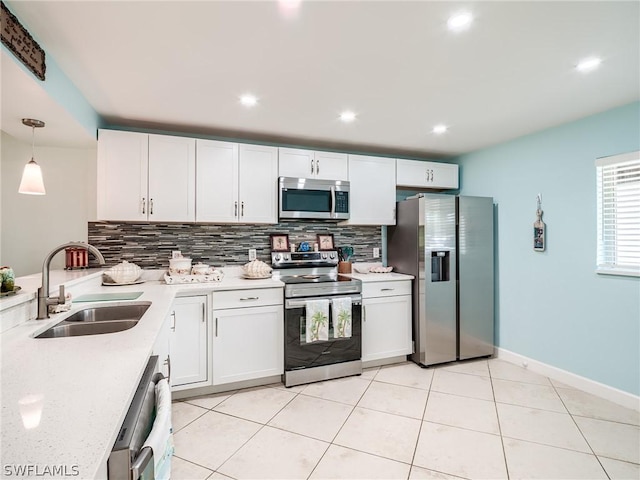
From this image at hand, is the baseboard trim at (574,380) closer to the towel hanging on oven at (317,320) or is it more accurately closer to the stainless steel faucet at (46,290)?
the towel hanging on oven at (317,320)

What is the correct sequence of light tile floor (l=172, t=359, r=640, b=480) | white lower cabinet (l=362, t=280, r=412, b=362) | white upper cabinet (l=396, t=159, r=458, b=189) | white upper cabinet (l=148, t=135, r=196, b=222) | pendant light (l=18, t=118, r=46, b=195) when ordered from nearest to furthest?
1. light tile floor (l=172, t=359, r=640, b=480)
2. pendant light (l=18, t=118, r=46, b=195)
3. white upper cabinet (l=148, t=135, r=196, b=222)
4. white lower cabinet (l=362, t=280, r=412, b=362)
5. white upper cabinet (l=396, t=159, r=458, b=189)

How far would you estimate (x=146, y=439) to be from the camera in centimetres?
86

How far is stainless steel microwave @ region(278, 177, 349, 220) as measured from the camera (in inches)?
121

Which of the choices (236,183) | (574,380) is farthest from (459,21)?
(574,380)

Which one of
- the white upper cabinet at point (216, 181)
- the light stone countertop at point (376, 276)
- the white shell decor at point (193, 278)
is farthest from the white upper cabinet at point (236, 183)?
the light stone countertop at point (376, 276)

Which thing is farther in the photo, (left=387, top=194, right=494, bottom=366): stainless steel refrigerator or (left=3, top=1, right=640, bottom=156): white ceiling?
(left=387, top=194, right=494, bottom=366): stainless steel refrigerator

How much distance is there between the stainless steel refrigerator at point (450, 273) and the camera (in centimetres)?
317

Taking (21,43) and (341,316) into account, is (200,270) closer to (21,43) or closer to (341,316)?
(341,316)

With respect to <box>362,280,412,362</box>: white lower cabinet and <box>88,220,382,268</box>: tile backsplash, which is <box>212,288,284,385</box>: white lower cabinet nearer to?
<box>88,220,382,268</box>: tile backsplash

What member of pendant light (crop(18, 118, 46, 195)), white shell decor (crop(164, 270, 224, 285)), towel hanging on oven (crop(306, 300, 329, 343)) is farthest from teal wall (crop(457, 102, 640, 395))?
pendant light (crop(18, 118, 46, 195))

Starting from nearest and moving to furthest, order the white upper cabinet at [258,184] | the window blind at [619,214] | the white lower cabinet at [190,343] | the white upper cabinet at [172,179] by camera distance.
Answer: the window blind at [619,214], the white lower cabinet at [190,343], the white upper cabinet at [172,179], the white upper cabinet at [258,184]

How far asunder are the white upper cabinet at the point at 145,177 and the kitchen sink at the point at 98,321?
1.10m

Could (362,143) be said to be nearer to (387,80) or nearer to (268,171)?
(268,171)

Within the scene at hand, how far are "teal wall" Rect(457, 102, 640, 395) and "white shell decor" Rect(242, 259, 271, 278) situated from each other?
98.8 inches
